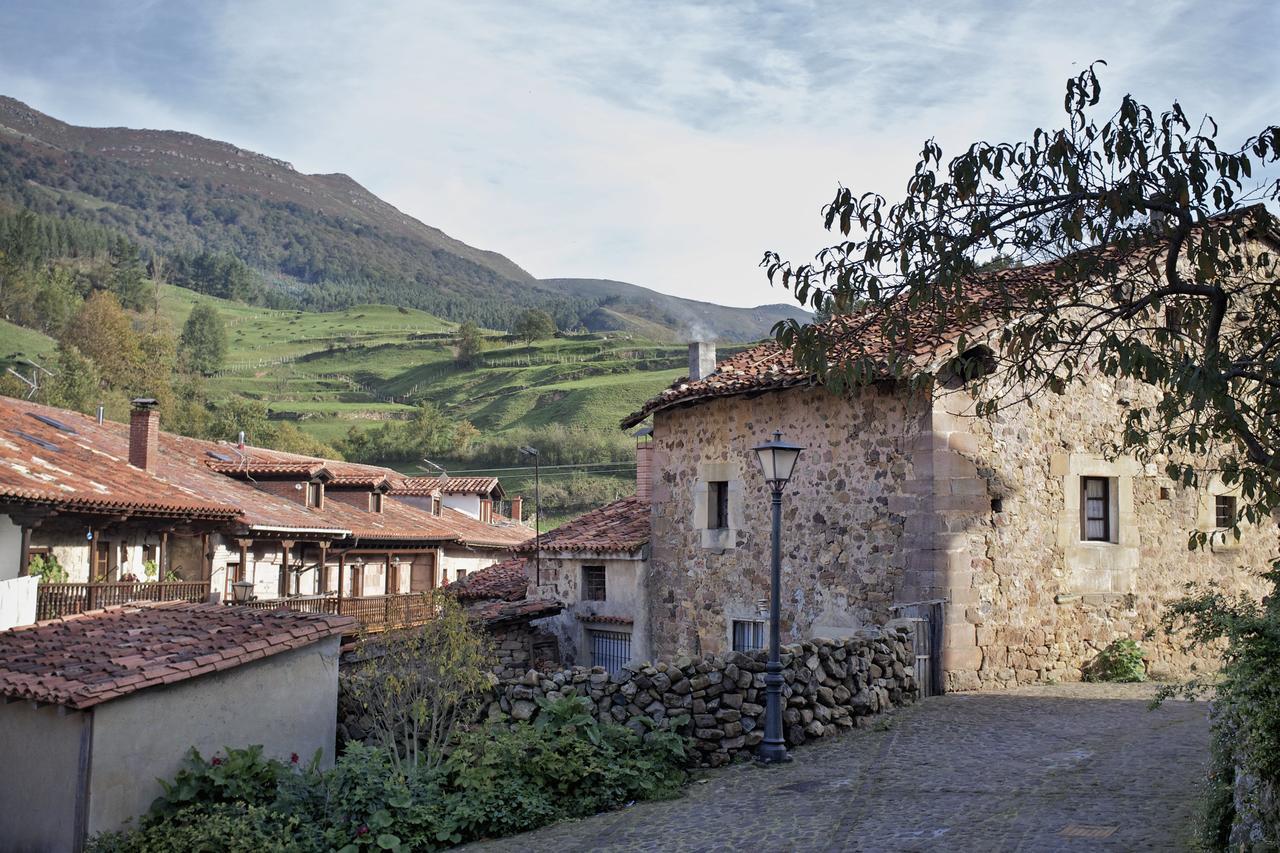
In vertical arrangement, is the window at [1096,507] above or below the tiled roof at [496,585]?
above

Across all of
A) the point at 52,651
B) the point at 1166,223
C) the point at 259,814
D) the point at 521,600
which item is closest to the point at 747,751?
the point at 259,814

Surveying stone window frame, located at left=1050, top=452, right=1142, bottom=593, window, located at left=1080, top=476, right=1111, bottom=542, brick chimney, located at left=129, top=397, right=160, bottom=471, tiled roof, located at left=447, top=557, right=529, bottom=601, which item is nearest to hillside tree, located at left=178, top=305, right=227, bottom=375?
brick chimney, located at left=129, top=397, right=160, bottom=471

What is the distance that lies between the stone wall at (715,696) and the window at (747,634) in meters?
5.32

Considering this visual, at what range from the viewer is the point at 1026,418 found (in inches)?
627

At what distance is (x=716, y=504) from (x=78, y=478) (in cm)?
1095

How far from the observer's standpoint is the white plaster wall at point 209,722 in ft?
39.2

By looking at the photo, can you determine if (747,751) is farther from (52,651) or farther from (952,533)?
(52,651)

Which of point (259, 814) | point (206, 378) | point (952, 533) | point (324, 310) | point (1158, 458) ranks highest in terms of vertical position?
point (324, 310)

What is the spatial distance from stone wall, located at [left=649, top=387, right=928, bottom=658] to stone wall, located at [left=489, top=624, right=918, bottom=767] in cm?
251

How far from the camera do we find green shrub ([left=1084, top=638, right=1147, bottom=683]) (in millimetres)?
16172

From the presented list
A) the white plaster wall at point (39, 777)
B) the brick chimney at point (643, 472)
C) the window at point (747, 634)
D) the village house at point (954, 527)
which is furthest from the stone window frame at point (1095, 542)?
the white plaster wall at point (39, 777)

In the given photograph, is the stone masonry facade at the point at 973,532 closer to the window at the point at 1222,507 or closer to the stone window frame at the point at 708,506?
the stone window frame at the point at 708,506

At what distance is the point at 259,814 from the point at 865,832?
5886mm

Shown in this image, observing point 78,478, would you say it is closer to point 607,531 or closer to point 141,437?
point 141,437
